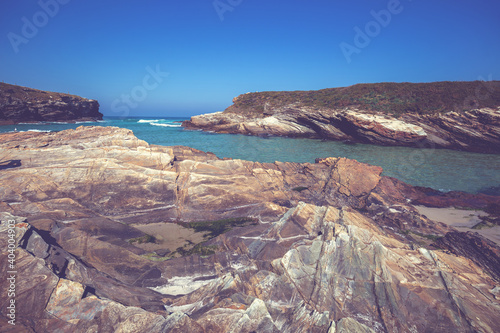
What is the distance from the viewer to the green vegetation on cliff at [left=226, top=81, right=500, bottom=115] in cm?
3916

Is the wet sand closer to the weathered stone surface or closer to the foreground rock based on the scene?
the foreground rock

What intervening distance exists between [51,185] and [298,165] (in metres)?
13.2

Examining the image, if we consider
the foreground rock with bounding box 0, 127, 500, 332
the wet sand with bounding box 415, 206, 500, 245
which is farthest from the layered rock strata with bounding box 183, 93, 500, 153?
the foreground rock with bounding box 0, 127, 500, 332

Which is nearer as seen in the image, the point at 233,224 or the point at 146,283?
the point at 146,283

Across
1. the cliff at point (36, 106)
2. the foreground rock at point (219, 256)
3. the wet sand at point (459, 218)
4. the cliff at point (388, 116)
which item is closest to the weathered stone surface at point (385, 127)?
the cliff at point (388, 116)

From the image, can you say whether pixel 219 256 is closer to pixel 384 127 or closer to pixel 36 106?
pixel 384 127

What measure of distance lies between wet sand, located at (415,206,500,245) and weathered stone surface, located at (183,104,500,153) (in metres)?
27.9

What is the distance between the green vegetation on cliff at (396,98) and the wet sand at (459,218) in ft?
107

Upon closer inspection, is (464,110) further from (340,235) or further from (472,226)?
(340,235)

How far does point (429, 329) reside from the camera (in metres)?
4.64

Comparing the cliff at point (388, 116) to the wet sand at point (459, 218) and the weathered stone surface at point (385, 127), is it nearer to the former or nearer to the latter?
the weathered stone surface at point (385, 127)

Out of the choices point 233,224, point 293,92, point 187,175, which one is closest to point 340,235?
point 233,224

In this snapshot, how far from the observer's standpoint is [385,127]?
1487 inches

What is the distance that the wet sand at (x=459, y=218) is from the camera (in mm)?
10750
